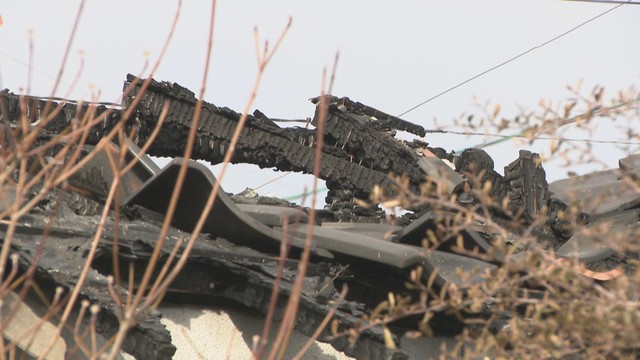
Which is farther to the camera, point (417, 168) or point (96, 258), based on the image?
point (417, 168)

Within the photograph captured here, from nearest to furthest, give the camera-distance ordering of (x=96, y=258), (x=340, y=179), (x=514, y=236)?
1. (x=96, y=258)
2. (x=514, y=236)
3. (x=340, y=179)

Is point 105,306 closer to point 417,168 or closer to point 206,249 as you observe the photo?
point 206,249

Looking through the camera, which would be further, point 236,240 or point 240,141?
point 240,141

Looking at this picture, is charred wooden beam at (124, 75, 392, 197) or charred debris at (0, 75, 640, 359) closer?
charred debris at (0, 75, 640, 359)

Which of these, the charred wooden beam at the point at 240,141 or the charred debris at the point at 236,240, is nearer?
the charred debris at the point at 236,240

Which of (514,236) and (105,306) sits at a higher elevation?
(514,236)

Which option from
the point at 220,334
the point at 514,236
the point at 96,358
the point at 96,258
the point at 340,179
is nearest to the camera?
the point at 96,358

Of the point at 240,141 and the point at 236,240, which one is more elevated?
the point at 240,141

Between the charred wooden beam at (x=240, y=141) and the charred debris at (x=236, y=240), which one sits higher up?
the charred wooden beam at (x=240, y=141)

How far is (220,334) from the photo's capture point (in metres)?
6.06

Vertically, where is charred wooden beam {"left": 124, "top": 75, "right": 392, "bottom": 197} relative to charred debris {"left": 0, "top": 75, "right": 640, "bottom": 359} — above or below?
above

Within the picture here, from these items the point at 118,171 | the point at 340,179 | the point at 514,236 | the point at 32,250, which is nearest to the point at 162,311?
the point at 32,250

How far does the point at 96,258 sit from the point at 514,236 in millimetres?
3687

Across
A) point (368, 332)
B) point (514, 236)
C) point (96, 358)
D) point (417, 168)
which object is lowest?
point (96, 358)
